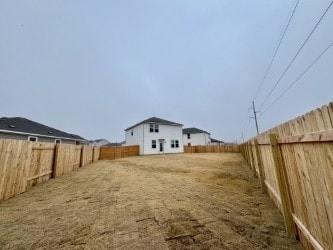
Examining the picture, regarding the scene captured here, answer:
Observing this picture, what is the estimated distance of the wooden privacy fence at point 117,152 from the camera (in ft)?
83.5

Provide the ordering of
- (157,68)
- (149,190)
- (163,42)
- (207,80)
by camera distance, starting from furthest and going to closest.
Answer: (207,80) → (157,68) → (163,42) → (149,190)

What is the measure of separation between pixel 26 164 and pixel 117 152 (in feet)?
67.2

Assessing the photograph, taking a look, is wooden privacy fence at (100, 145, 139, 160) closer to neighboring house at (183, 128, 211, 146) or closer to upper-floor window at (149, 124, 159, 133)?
upper-floor window at (149, 124, 159, 133)

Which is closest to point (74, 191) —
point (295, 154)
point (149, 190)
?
point (149, 190)

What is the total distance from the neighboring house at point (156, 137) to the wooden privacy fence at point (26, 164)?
19192 millimetres

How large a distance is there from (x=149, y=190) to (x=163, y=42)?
58.4 m

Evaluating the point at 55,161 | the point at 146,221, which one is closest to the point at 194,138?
the point at 55,161

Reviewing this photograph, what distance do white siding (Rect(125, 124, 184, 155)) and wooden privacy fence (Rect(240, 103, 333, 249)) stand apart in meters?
27.3

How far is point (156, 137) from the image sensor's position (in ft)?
102

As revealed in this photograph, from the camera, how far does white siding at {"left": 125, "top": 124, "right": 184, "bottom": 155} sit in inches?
1169

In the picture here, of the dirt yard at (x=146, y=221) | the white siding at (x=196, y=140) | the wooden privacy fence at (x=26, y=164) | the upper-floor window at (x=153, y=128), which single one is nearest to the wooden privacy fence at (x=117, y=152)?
the upper-floor window at (x=153, y=128)

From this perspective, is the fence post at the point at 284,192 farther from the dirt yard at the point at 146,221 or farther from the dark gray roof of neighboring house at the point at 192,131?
the dark gray roof of neighboring house at the point at 192,131

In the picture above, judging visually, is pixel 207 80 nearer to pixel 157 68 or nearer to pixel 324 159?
pixel 157 68

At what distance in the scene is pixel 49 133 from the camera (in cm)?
2269
